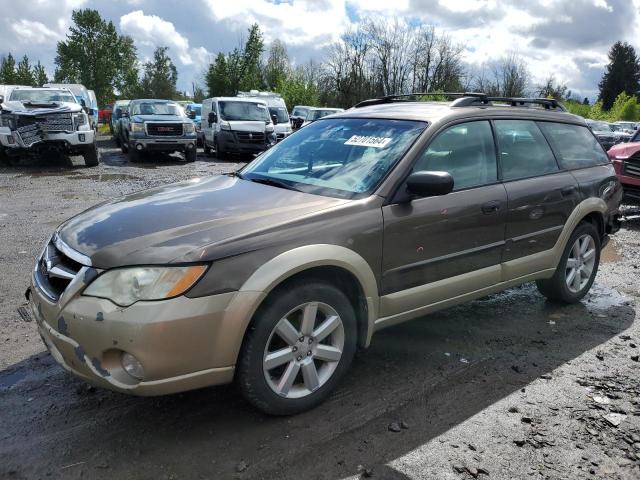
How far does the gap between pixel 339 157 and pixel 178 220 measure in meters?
1.28

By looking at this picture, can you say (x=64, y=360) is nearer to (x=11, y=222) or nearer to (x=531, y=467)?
(x=531, y=467)

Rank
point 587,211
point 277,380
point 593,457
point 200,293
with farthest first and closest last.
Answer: point 587,211
point 277,380
point 593,457
point 200,293

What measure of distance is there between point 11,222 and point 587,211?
749 cm

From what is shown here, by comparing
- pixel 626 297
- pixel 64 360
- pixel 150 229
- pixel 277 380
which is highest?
pixel 150 229

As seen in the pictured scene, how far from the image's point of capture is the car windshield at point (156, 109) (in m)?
17.5

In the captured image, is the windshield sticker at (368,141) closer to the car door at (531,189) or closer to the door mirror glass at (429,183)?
the door mirror glass at (429,183)

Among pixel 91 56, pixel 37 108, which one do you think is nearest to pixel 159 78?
pixel 91 56

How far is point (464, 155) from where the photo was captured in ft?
12.7

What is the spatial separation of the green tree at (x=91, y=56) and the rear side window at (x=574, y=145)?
216 feet

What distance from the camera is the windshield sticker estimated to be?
3.66 metres

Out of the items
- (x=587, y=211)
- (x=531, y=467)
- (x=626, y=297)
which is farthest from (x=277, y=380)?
(x=626, y=297)

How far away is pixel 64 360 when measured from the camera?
2.79 m

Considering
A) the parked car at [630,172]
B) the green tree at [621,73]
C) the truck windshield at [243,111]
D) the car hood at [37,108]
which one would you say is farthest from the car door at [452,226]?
the green tree at [621,73]

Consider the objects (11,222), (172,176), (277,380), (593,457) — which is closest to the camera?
(593,457)
